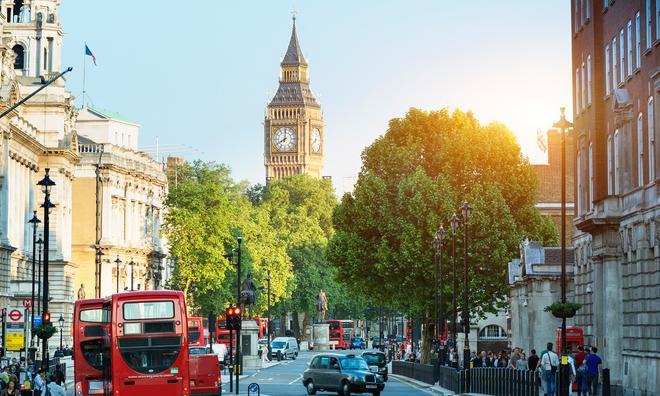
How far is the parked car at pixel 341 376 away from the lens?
60562 millimetres

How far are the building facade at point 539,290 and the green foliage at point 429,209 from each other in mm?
7788

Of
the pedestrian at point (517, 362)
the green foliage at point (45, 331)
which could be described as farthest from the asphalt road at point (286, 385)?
the green foliage at point (45, 331)

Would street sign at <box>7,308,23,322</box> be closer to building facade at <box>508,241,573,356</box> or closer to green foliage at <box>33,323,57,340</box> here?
green foliage at <box>33,323,57,340</box>

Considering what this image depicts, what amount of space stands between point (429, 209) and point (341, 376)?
24.9m

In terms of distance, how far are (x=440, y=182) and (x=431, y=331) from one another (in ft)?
33.9

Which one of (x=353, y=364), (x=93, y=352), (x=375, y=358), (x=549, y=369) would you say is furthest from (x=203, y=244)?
(x=549, y=369)

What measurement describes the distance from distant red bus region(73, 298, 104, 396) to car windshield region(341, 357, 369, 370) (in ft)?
40.1

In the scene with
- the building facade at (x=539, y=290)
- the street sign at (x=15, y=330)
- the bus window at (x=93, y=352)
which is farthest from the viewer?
the building facade at (x=539, y=290)

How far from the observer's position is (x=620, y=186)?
53250 mm

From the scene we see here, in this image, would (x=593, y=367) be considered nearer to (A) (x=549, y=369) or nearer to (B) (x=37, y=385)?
(A) (x=549, y=369)

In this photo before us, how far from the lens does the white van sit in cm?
12719

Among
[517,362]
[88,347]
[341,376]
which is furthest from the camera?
[341,376]

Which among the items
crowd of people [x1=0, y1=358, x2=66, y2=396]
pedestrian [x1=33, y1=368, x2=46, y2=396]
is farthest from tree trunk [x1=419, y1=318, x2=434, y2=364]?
pedestrian [x1=33, y1=368, x2=46, y2=396]

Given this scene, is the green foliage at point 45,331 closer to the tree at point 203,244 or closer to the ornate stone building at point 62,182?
the ornate stone building at point 62,182
